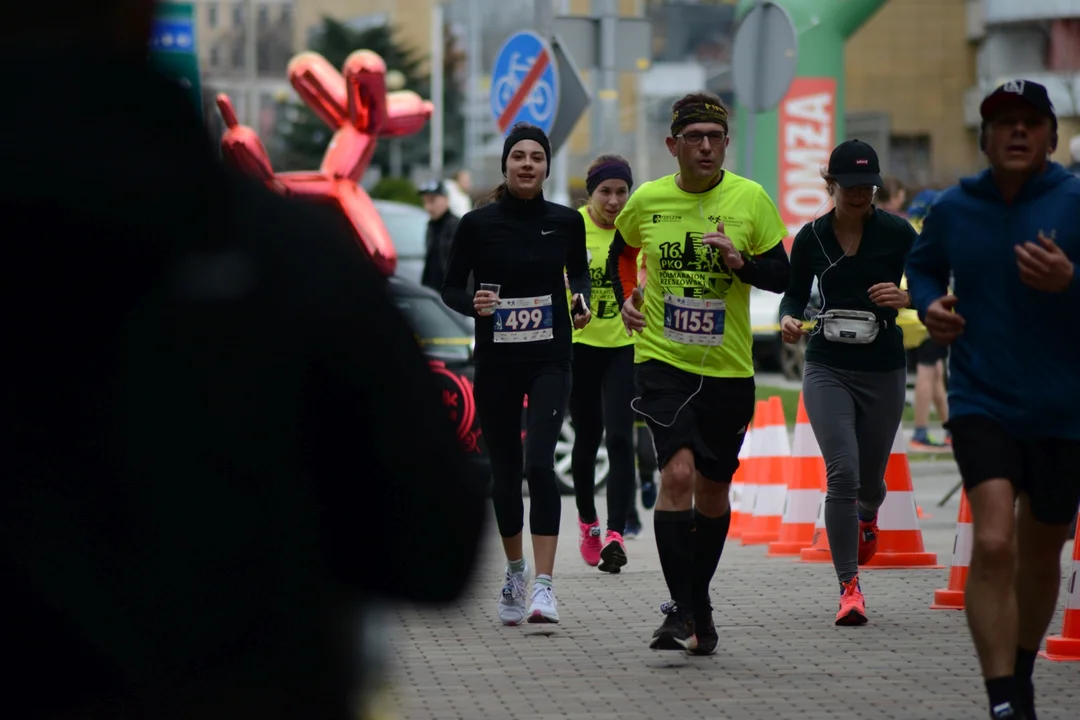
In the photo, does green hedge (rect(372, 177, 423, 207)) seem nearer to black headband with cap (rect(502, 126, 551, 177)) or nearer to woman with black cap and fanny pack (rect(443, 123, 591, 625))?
black headband with cap (rect(502, 126, 551, 177))

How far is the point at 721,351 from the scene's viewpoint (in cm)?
725

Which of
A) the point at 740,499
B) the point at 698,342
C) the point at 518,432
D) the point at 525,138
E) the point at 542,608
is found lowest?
the point at 740,499

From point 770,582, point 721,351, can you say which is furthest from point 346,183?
point 721,351

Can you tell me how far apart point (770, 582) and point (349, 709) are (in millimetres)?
7524

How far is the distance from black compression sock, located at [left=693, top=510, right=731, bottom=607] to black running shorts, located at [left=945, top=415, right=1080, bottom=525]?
69.2 inches

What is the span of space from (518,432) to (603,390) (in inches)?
78.1

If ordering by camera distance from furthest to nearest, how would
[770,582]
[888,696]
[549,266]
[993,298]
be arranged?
1. [770,582]
2. [549,266]
3. [888,696]
4. [993,298]

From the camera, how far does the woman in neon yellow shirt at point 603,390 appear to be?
1000 centimetres

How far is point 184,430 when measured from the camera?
6.46 ft

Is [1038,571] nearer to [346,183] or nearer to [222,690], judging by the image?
[222,690]

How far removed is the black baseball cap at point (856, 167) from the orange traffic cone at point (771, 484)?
374cm

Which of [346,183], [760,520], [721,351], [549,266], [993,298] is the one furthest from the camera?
[346,183]

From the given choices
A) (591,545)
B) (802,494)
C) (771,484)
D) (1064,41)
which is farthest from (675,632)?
(1064,41)

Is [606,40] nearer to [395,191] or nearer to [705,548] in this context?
[705,548]
